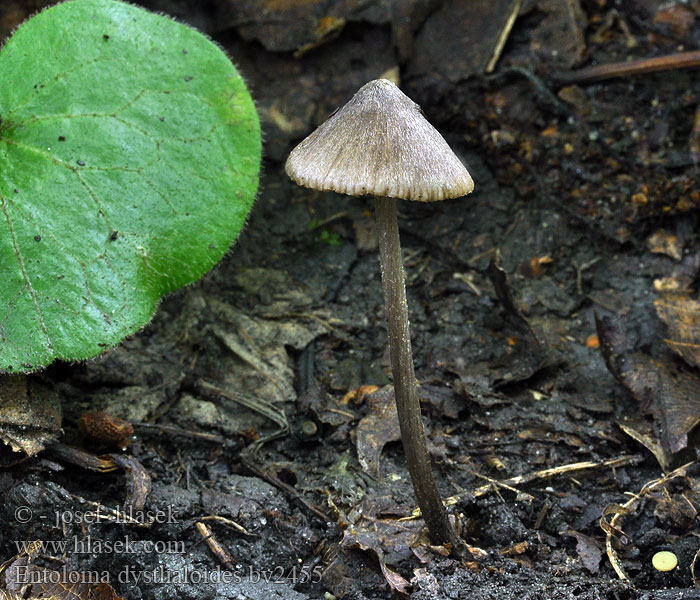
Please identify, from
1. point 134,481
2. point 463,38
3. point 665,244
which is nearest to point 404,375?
point 134,481

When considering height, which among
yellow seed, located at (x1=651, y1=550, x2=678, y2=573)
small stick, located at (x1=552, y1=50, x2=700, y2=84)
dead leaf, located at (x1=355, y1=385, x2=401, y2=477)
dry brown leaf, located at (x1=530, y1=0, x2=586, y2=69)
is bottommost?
yellow seed, located at (x1=651, y1=550, x2=678, y2=573)

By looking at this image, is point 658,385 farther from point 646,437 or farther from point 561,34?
point 561,34

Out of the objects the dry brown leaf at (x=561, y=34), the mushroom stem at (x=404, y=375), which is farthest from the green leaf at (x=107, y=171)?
the dry brown leaf at (x=561, y=34)

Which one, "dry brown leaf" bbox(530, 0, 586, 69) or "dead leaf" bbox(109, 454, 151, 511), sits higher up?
"dry brown leaf" bbox(530, 0, 586, 69)

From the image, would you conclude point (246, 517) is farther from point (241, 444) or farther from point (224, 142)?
point (224, 142)

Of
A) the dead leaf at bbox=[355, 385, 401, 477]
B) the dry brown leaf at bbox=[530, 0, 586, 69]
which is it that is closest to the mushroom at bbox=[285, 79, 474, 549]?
the dead leaf at bbox=[355, 385, 401, 477]

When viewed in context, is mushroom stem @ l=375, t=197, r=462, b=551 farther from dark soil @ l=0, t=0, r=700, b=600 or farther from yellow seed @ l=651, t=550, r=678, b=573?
yellow seed @ l=651, t=550, r=678, b=573

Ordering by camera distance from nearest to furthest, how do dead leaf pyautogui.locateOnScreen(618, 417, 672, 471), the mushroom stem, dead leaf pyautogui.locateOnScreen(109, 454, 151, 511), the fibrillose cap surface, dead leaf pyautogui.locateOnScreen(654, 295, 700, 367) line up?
the fibrillose cap surface < the mushroom stem < dead leaf pyautogui.locateOnScreen(109, 454, 151, 511) < dead leaf pyautogui.locateOnScreen(618, 417, 672, 471) < dead leaf pyautogui.locateOnScreen(654, 295, 700, 367)
